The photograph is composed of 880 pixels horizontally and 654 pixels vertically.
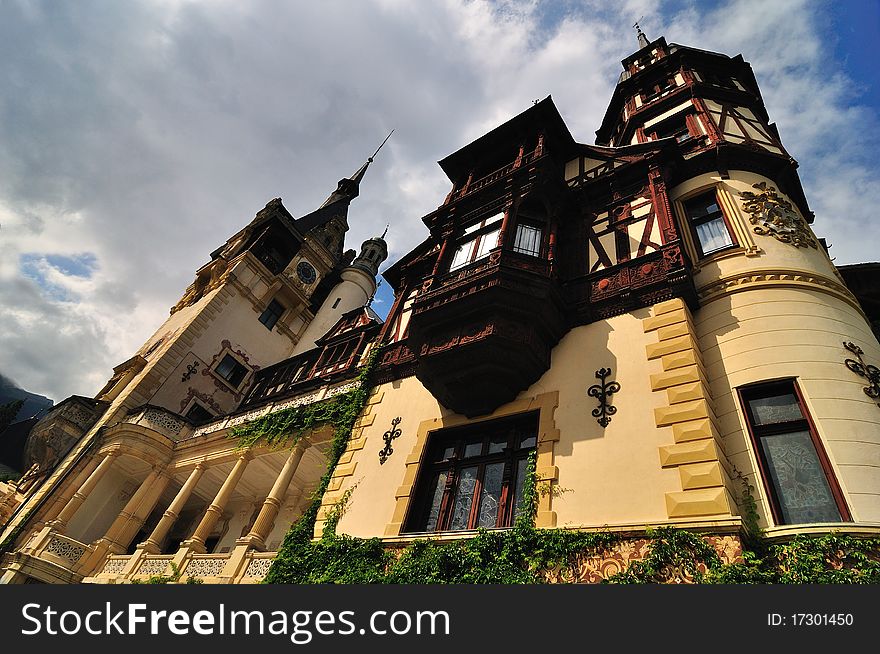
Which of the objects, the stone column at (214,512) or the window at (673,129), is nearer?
the stone column at (214,512)

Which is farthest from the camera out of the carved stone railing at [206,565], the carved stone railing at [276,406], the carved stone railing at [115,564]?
the carved stone railing at [276,406]

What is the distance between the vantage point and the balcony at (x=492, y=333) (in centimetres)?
980

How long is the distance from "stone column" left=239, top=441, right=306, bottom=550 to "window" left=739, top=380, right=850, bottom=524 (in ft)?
38.5

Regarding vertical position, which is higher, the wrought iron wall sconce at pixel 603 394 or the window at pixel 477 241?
the window at pixel 477 241

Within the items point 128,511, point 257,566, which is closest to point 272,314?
point 128,511

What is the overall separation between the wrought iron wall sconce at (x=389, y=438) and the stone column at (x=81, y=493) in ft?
→ 45.9

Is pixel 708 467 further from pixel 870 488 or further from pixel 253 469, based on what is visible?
pixel 253 469

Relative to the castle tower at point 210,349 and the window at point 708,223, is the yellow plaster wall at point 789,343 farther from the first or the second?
the castle tower at point 210,349

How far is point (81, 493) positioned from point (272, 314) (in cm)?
1474

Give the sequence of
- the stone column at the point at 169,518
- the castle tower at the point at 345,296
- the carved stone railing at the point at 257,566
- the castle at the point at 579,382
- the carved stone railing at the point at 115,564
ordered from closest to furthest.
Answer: the castle at the point at 579,382 → the carved stone railing at the point at 257,566 → the stone column at the point at 169,518 → the carved stone railing at the point at 115,564 → the castle tower at the point at 345,296

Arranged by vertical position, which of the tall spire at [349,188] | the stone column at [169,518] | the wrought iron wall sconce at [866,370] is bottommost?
the stone column at [169,518]

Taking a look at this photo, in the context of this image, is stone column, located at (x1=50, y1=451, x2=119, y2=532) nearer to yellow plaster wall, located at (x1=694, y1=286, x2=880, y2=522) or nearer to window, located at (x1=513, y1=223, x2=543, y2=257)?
window, located at (x1=513, y1=223, x2=543, y2=257)

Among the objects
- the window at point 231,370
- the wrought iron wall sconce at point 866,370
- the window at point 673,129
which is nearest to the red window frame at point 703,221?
the wrought iron wall sconce at point 866,370

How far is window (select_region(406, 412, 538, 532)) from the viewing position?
8.72m
